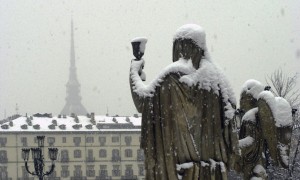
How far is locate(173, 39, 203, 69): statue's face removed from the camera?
4680mm

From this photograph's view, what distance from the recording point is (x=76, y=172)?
7681cm

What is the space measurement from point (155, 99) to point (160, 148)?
37 centimetres

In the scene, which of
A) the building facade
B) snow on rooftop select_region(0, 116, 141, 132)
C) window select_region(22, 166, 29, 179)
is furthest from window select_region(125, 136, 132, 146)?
window select_region(22, 166, 29, 179)

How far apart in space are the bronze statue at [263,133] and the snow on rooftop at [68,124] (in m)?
70.3

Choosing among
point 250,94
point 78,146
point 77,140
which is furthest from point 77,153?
point 250,94

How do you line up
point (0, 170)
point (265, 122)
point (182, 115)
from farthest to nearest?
1. point (0, 170)
2. point (265, 122)
3. point (182, 115)

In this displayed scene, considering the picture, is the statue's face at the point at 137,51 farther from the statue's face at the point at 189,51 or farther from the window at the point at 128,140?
the window at the point at 128,140

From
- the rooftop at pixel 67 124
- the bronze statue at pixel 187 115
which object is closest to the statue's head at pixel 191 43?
the bronze statue at pixel 187 115

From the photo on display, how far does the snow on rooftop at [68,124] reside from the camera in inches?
2977

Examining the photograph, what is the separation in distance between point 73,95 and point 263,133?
15916 cm

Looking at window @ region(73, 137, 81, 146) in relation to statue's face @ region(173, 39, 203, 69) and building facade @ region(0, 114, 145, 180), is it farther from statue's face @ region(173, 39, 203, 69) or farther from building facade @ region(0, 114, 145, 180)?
statue's face @ region(173, 39, 203, 69)

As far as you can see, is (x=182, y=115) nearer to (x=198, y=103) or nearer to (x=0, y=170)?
(x=198, y=103)

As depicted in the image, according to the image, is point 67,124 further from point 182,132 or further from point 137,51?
point 182,132

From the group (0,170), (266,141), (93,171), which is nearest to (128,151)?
(93,171)
